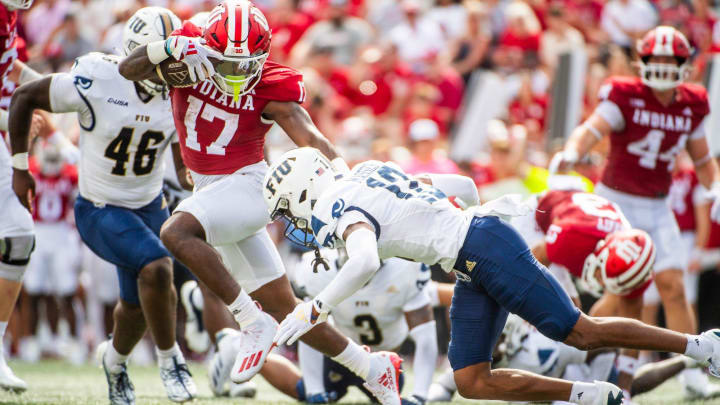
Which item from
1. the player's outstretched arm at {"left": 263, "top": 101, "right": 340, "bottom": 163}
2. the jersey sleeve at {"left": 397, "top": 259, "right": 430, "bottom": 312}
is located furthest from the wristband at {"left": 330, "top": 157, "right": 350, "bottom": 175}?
the jersey sleeve at {"left": 397, "top": 259, "right": 430, "bottom": 312}

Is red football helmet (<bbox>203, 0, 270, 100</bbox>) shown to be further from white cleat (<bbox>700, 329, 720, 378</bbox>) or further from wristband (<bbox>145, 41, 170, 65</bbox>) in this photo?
white cleat (<bbox>700, 329, 720, 378</bbox>)

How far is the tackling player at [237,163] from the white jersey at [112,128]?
496mm

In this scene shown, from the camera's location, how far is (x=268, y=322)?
4605 mm

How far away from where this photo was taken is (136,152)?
5.58 metres

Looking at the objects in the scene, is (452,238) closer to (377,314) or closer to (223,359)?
(377,314)

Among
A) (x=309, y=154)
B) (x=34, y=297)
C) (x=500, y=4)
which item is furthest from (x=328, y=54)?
(x=309, y=154)

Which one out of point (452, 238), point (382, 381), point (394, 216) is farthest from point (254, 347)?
point (452, 238)

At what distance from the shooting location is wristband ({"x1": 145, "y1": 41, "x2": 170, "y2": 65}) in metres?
4.72

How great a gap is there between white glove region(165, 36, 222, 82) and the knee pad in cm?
146

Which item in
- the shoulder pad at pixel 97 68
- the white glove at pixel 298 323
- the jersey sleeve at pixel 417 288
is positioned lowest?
the jersey sleeve at pixel 417 288

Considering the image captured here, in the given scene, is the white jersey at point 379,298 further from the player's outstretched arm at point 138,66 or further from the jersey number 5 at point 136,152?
the player's outstretched arm at point 138,66

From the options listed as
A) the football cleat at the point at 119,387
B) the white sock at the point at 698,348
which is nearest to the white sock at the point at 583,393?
the white sock at the point at 698,348

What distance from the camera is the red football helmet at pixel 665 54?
652 centimetres

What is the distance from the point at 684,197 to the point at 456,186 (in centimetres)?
494
